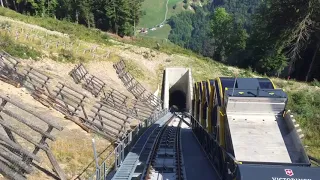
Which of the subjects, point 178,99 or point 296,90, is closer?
point 296,90

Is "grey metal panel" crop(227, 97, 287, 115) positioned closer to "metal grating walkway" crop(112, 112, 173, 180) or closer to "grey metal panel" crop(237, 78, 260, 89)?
Answer: "grey metal panel" crop(237, 78, 260, 89)

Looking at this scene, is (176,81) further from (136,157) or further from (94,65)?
(136,157)

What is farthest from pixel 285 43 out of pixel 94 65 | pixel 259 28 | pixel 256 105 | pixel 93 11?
pixel 93 11

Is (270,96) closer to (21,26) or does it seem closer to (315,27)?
(21,26)

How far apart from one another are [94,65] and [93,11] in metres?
44.0

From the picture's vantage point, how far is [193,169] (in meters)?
14.9

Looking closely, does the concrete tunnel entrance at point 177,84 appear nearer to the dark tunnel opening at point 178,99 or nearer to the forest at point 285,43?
the dark tunnel opening at point 178,99

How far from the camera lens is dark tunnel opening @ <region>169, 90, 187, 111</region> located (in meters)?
51.3

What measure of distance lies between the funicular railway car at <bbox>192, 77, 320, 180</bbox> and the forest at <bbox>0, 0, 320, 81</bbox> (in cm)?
3401

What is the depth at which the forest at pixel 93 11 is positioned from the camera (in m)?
73.9

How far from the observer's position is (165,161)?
1608 cm

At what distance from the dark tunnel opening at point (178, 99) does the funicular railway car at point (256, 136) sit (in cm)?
3791

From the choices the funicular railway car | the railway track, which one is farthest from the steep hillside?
the funicular railway car

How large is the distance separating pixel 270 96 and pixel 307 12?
36.8 meters
